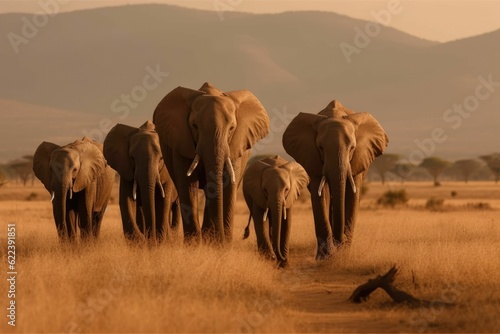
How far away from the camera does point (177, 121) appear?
1917 cm

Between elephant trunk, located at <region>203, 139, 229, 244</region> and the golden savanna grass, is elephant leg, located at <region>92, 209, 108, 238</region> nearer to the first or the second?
the golden savanna grass

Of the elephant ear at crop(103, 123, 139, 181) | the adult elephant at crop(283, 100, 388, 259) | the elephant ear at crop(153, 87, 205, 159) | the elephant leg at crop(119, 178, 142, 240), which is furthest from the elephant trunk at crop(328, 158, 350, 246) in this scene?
the elephant ear at crop(103, 123, 139, 181)

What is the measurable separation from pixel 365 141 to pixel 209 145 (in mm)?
4151

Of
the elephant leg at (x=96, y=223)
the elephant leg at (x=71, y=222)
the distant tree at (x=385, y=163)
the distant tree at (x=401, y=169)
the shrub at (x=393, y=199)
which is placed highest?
the elephant leg at (x=71, y=222)

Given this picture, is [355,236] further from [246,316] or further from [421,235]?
[246,316]

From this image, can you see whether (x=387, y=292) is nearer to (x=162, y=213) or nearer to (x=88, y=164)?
(x=162, y=213)

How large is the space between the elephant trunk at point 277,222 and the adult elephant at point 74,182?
4623 millimetres

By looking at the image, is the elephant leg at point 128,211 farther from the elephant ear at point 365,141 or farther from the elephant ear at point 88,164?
the elephant ear at point 365,141

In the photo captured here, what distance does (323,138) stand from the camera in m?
19.7

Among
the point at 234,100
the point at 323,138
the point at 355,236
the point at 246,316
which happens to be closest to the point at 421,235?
the point at 355,236

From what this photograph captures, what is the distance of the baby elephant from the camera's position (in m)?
18.7

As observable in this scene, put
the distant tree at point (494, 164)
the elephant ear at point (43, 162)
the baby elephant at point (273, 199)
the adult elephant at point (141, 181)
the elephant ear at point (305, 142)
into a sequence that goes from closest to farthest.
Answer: the baby elephant at point (273, 199), the elephant ear at point (305, 142), the adult elephant at point (141, 181), the elephant ear at point (43, 162), the distant tree at point (494, 164)

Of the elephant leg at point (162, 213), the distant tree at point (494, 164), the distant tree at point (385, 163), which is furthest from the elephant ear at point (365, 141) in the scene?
the distant tree at point (385, 163)

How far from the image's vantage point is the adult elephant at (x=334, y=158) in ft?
63.8
